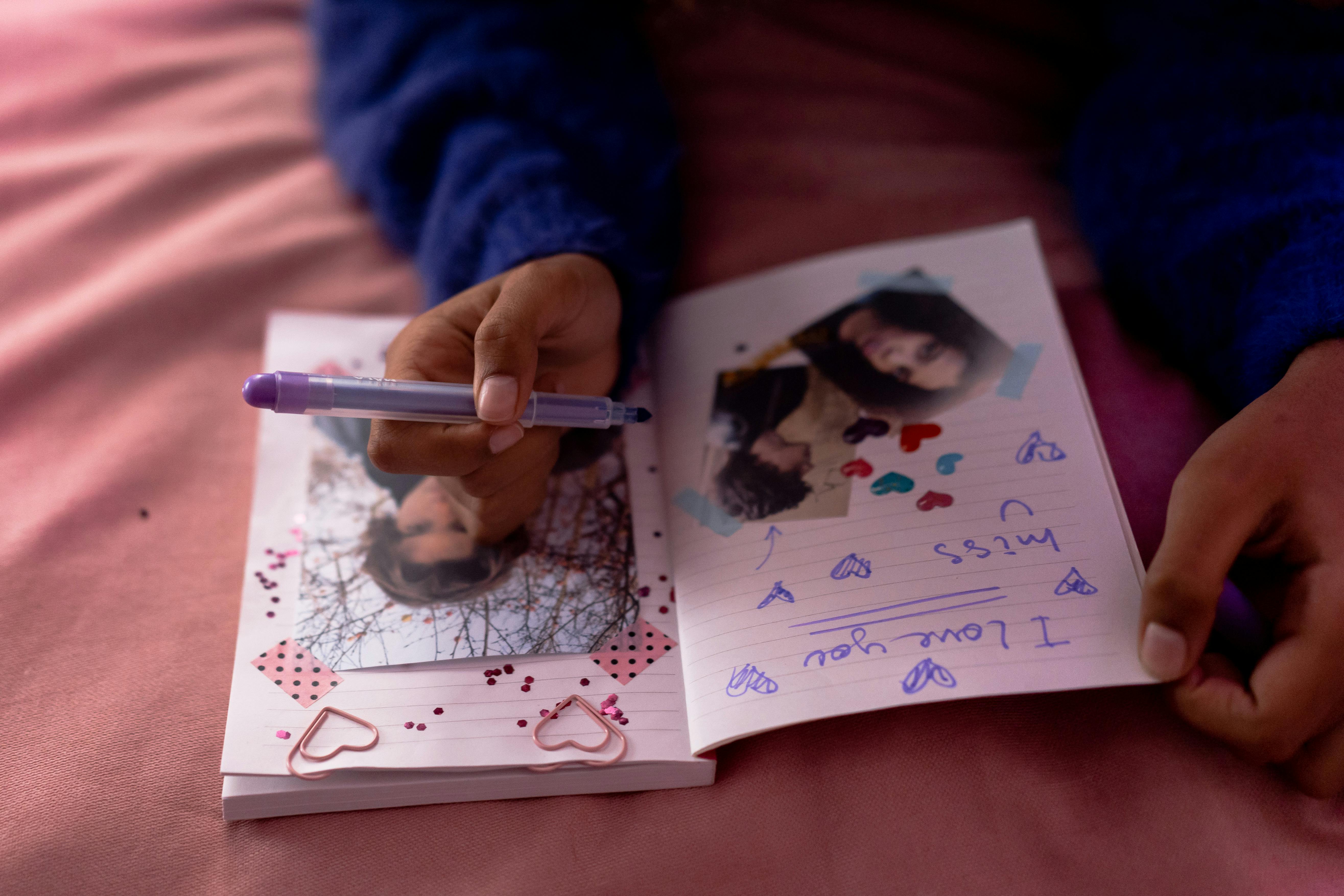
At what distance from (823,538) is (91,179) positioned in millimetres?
650

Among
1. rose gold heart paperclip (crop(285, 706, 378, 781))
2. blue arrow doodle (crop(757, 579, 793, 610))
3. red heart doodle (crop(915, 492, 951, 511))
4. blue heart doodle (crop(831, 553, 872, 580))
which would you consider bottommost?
rose gold heart paperclip (crop(285, 706, 378, 781))

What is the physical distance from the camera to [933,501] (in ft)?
1.70

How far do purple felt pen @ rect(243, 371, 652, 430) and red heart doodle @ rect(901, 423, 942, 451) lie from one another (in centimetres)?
17

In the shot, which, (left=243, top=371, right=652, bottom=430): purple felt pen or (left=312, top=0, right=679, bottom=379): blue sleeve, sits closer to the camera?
(left=243, top=371, right=652, bottom=430): purple felt pen

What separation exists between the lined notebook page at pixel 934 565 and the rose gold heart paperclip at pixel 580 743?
4cm

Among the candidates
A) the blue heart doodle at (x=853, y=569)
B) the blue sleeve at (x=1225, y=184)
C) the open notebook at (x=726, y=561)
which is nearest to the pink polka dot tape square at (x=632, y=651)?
the open notebook at (x=726, y=561)

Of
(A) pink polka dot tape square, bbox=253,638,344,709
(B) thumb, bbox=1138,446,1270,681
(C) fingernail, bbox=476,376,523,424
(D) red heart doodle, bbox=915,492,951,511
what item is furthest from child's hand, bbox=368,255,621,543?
(B) thumb, bbox=1138,446,1270,681

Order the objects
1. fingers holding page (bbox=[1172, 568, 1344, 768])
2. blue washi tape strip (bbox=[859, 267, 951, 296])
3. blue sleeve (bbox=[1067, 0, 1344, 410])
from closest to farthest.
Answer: fingers holding page (bbox=[1172, 568, 1344, 768])
blue sleeve (bbox=[1067, 0, 1344, 410])
blue washi tape strip (bbox=[859, 267, 951, 296])

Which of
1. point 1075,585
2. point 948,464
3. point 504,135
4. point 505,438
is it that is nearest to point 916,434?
point 948,464

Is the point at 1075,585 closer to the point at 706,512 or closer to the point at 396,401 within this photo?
the point at 706,512

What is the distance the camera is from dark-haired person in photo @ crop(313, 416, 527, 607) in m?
0.53

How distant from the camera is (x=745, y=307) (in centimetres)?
64

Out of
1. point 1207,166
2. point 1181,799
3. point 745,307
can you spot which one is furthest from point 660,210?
point 1181,799

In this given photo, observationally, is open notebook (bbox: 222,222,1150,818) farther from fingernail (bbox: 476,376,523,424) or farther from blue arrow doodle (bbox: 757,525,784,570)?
fingernail (bbox: 476,376,523,424)
